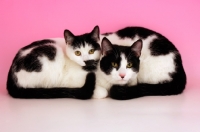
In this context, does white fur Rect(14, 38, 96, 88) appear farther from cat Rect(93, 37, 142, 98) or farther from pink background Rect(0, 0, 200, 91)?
pink background Rect(0, 0, 200, 91)

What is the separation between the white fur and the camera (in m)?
1.52

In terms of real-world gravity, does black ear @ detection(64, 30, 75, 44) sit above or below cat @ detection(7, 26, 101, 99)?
above

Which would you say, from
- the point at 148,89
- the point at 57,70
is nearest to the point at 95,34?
the point at 57,70

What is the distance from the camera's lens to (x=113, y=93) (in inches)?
59.5

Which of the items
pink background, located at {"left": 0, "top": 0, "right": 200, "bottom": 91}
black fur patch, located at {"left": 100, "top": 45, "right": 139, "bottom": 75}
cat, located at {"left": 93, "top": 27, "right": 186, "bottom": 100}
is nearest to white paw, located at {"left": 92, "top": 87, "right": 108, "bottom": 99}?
cat, located at {"left": 93, "top": 27, "right": 186, "bottom": 100}

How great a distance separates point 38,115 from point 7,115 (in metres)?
0.16

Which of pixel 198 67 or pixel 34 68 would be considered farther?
pixel 198 67

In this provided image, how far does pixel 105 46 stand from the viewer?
1.52m
